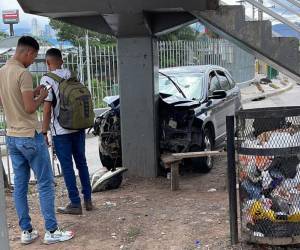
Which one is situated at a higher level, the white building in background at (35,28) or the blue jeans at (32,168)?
the white building in background at (35,28)

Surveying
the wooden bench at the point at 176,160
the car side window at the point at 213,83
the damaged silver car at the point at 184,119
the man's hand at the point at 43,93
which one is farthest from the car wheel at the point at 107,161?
the man's hand at the point at 43,93

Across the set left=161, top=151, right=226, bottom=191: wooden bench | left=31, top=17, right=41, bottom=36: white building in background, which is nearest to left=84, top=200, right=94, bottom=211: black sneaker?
left=161, top=151, right=226, bottom=191: wooden bench

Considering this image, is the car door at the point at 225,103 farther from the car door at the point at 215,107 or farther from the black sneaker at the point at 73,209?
the black sneaker at the point at 73,209

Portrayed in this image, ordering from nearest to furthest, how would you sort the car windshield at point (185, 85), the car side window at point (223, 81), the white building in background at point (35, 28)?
the car windshield at point (185, 85) < the car side window at point (223, 81) < the white building in background at point (35, 28)

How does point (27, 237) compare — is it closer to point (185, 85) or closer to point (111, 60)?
point (185, 85)

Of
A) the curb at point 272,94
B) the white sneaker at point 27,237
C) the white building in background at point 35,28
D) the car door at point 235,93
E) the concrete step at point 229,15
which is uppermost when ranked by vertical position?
the white building in background at point 35,28

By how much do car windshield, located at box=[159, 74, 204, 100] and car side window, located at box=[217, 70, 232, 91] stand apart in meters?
0.87

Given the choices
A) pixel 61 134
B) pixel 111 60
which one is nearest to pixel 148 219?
pixel 61 134

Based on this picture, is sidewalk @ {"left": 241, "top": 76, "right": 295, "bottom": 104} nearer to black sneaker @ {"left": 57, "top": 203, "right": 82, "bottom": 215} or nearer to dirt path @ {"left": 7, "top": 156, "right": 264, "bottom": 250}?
dirt path @ {"left": 7, "top": 156, "right": 264, "bottom": 250}

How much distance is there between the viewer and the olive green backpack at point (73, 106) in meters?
5.75

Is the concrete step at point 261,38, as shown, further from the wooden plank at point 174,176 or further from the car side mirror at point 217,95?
the car side mirror at point 217,95

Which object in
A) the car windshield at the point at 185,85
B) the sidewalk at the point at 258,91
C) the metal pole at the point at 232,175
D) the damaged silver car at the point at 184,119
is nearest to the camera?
the metal pole at the point at 232,175

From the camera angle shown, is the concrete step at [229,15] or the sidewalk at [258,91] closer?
the concrete step at [229,15]

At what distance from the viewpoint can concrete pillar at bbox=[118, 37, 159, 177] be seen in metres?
8.03
